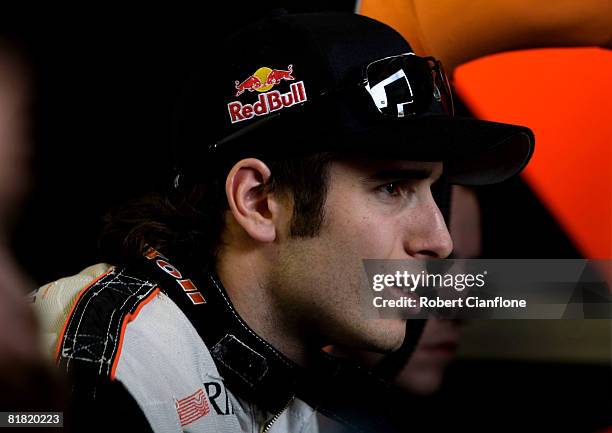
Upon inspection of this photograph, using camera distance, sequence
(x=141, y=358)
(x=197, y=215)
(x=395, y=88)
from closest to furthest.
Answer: (x=141, y=358)
(x=395, y=88)
(x=197, y=215)

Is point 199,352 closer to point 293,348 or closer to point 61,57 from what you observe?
point 293,348

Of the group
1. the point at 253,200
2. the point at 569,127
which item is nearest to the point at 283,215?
the point at 253,200

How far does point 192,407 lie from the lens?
0.91 meters

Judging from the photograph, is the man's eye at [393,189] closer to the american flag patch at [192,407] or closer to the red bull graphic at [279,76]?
the red bull graphic at [279,76]

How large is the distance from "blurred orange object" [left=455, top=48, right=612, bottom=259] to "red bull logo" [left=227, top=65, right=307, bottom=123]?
39 centimetres

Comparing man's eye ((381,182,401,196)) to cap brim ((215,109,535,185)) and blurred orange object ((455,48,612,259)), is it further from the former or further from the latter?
blurred orange object ((455,48,612,259))

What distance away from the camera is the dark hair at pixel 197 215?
1004 millimetres

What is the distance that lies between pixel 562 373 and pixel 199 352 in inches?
23.0

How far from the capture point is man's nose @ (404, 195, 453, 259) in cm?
99

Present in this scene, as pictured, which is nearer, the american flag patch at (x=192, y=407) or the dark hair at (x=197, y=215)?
the american flag patch at (x=192, y=407)

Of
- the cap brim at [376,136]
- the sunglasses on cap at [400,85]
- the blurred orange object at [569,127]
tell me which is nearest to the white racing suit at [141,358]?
the cap brim at [376,136]

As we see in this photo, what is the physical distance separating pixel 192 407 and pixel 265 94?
0.41 metres

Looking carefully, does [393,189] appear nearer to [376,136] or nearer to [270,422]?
[376,136]

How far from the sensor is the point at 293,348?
1.08m
